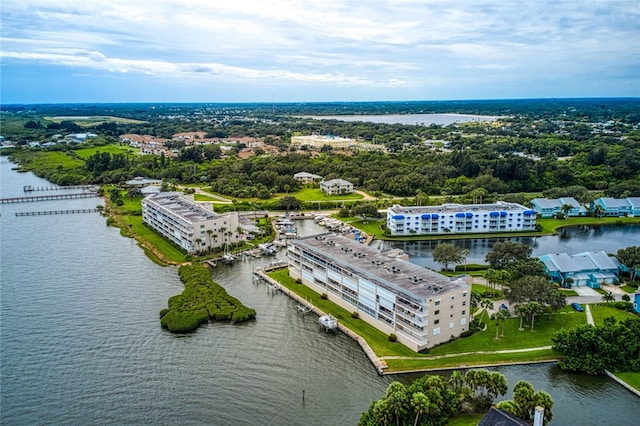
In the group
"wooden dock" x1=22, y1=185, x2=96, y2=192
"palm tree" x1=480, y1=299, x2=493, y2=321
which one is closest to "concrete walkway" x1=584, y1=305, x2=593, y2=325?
"palm tree" x1=480, y1=299, x2=493, y2=321

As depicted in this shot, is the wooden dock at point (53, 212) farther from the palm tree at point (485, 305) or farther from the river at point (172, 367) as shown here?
the palm tree at point (485, 305)

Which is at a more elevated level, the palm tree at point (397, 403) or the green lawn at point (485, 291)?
the palm tree at point (397, 403)

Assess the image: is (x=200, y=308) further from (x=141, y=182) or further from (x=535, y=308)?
(x=141, y=182)

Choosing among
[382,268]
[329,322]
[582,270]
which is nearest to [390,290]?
[382,268]

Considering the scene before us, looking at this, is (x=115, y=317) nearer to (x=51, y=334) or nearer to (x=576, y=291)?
(x=51, y=334)

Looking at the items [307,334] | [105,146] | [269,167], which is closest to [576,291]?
[307,334]

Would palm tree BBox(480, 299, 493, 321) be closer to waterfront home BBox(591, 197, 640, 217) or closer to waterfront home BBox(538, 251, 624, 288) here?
waterfront home BBox(538, 251, 624, 288)

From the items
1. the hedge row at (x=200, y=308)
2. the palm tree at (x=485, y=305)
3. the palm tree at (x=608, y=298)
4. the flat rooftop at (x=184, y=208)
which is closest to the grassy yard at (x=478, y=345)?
the palm tree at (x=485, y=305)
